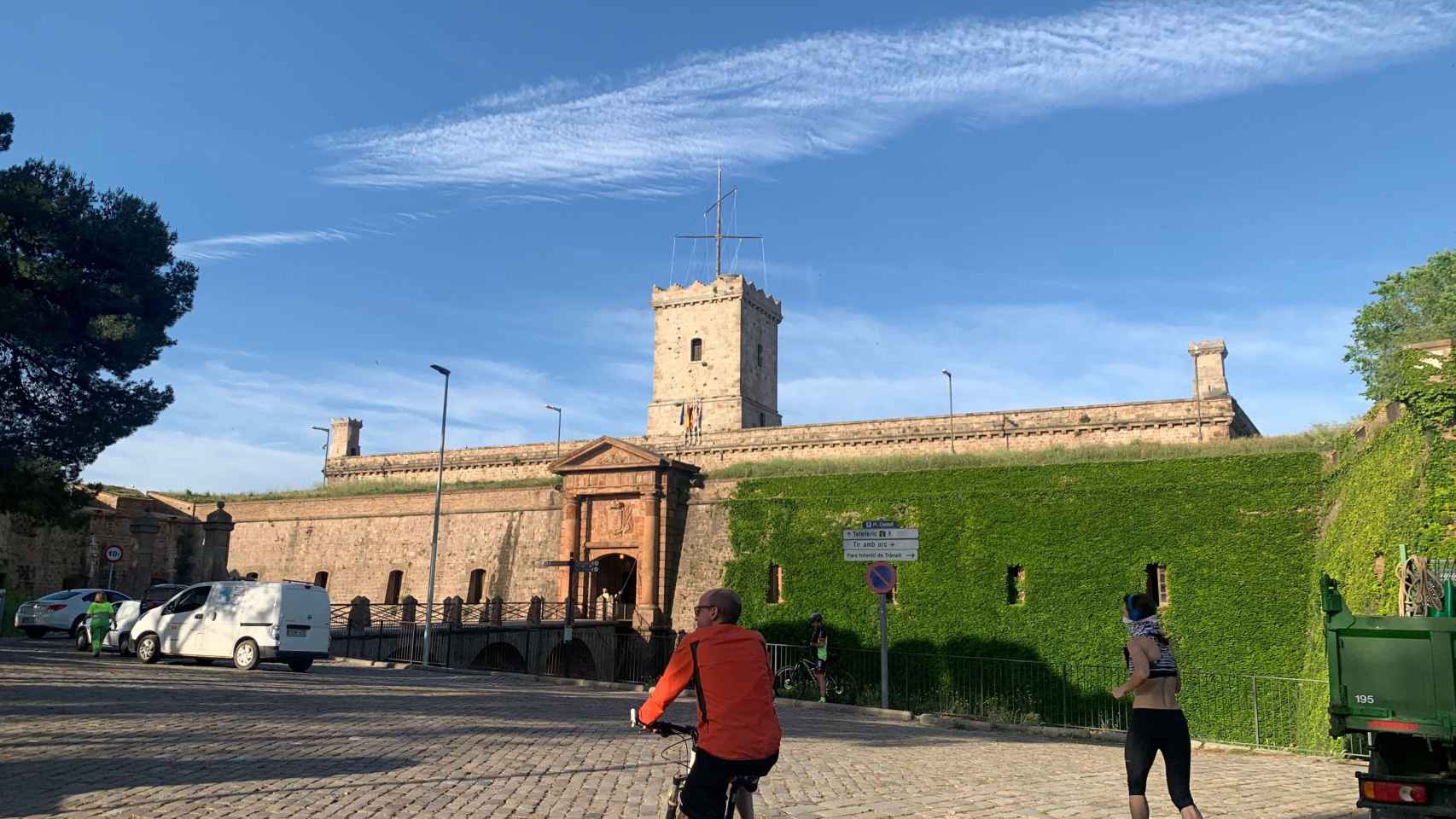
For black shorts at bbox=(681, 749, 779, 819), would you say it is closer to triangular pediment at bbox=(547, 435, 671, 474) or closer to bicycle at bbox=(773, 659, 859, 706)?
bicycle at bbox=(773, 659, 859, 706)

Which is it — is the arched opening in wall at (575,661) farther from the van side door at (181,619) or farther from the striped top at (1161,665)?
the striped top at (1161,665)

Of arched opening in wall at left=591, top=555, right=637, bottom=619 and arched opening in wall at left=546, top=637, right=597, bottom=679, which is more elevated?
arched opening in wall at left=591, top=555, right=637, bottom=619

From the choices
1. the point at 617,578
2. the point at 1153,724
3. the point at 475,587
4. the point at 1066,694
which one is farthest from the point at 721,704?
the point at 475,587

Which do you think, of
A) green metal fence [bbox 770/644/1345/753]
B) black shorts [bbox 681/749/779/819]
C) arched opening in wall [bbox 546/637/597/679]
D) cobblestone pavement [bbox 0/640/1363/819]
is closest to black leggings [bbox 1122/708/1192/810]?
cobblestone pavement [bbox 0/640/1363/819]

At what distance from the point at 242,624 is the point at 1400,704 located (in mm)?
19922

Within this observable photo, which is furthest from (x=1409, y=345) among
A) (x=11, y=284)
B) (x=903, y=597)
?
(x=11, y=284)

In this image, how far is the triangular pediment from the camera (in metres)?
36.1

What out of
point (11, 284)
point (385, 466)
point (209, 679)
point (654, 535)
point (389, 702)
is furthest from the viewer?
point (385, 466)

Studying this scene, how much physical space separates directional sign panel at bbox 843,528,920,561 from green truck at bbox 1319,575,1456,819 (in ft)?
39.6

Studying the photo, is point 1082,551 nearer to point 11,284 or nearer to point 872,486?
point 872,486

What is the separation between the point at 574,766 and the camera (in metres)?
10.7

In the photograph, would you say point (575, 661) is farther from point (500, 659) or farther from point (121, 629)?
point (121, 629)

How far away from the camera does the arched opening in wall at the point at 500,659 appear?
32594 millimetres

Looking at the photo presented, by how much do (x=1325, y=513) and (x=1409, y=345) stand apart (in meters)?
9.07
